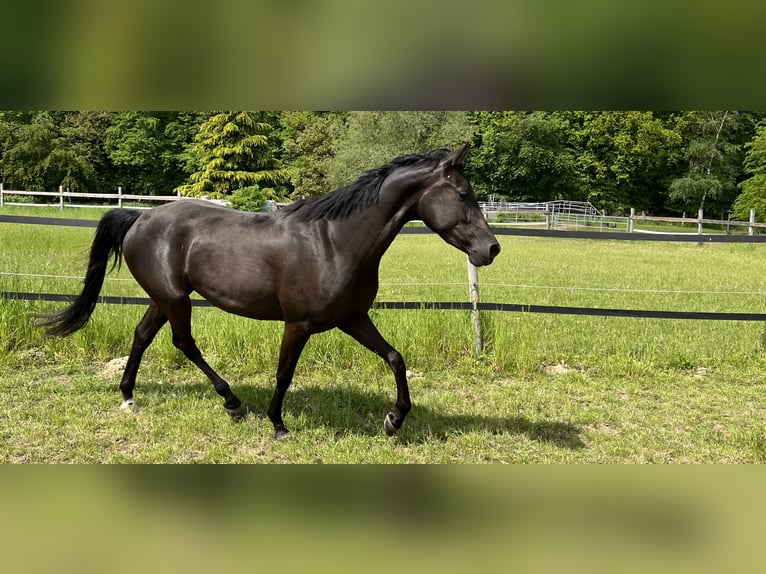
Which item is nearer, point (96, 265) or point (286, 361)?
point (286, 361)

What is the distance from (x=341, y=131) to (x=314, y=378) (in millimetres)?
33720

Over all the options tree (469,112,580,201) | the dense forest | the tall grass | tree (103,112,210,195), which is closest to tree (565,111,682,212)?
the dense forest

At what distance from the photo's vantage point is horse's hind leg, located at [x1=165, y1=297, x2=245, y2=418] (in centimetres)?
372

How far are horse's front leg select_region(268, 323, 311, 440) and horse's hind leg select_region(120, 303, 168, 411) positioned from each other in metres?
1.08

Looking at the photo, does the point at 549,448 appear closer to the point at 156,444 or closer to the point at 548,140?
the point at 156,444

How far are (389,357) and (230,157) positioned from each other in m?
26.5

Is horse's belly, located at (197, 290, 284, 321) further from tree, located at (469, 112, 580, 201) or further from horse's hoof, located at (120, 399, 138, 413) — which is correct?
tree, located at (469, 112, 580, 201)

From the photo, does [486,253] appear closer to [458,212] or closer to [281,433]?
[458,212]

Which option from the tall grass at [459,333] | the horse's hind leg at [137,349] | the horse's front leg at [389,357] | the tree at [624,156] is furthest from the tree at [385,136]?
the horse's front leg at [389,357]

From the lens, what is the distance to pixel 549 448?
3514 mm

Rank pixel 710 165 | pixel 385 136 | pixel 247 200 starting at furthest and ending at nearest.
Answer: pixel 385 136 < pixel 710 165 < pixel 247 200

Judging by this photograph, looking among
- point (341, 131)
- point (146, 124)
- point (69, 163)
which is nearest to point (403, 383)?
point (69, 163)

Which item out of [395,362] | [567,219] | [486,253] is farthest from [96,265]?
[567,219]

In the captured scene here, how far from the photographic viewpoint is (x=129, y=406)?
3.94 m
